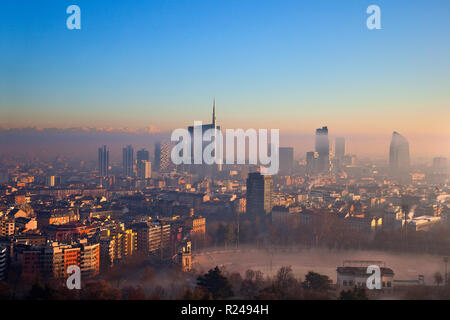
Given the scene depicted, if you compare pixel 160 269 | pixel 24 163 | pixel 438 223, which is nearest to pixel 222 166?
pixel 24 163

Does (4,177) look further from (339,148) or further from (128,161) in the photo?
(339,148)

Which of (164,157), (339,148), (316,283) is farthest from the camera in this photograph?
(164,157)

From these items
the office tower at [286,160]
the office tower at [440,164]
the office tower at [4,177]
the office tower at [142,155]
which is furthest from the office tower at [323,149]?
the office tower at [4,177]

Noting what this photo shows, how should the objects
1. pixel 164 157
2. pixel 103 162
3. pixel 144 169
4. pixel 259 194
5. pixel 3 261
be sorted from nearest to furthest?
pixel 3 261
pixel 259 194
pixel 103 162
pixel 164 157
pixel 144 169

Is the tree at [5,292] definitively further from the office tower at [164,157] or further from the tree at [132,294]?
the office tower at [164,157]

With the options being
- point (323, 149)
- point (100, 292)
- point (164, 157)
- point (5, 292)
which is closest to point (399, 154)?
point (323, 149)
